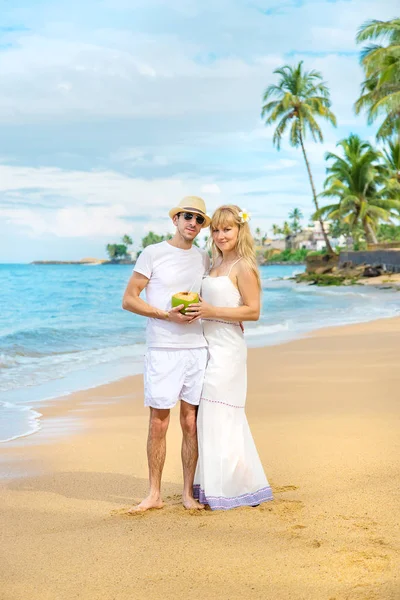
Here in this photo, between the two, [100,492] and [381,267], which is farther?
[381,267]

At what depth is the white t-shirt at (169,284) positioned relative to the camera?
164 inches

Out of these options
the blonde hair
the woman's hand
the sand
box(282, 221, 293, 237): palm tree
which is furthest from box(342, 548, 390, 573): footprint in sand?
box(282, 221, 293, 237): palm tree

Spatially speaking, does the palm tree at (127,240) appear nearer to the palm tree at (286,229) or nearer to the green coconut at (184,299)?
the palm tree at (286,229)

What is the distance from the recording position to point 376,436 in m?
5.70

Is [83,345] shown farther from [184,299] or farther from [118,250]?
[118,250]

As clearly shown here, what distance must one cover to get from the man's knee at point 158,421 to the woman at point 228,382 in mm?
203

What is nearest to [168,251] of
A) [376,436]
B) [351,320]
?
[376,436]

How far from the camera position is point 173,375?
13.6 ft

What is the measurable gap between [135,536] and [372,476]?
5.35 ft

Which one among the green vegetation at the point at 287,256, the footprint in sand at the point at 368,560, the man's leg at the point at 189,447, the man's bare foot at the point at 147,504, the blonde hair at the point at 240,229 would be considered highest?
the blonde hair at the point at 240,229

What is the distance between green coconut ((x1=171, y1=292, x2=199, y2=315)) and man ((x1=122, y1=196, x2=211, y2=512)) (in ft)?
0.40

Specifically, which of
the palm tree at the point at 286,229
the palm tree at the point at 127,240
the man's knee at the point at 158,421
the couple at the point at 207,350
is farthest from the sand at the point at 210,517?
the palm tree at the point at 127,240

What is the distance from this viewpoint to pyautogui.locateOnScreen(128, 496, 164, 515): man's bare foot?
13.8ft

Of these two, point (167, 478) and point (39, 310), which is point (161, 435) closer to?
point (167, 478)
